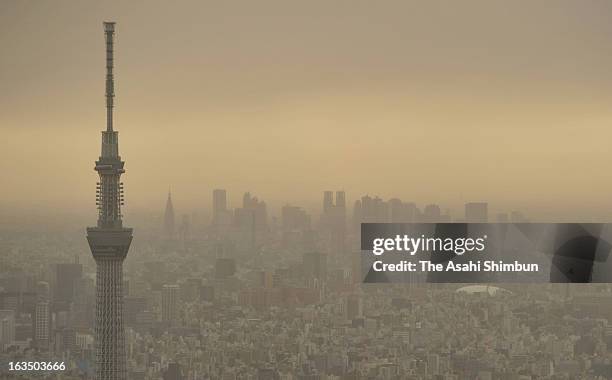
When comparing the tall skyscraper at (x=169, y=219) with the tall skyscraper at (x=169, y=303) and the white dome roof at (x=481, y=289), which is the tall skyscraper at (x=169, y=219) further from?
the white dome roof at (x=481, y=289)

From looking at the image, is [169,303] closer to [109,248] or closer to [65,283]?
[109,248]

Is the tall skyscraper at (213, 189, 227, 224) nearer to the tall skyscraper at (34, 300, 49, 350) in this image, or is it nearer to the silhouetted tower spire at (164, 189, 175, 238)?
the silhouetted tower spire at (164, 189, 175, 238)

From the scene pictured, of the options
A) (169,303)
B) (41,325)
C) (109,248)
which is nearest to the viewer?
(109,248)

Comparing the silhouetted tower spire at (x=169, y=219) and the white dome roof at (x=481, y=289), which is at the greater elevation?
the silhouetted tower spire at (x=169, y=219)

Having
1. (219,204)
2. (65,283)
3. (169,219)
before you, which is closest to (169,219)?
(169,219)

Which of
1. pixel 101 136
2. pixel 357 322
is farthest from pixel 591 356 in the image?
pixel 101 136

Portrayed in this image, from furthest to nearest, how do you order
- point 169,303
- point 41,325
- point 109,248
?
point 169,303 < point 41,325 < point 109,248

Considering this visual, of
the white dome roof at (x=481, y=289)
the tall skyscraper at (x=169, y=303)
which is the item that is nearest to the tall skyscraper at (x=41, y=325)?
the tall skyscraper at (x=169, y=303)
